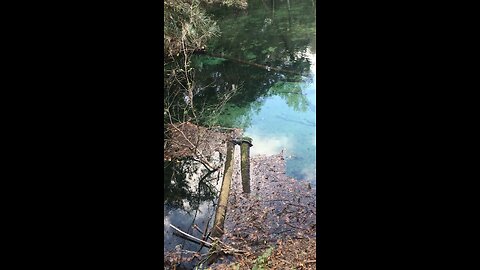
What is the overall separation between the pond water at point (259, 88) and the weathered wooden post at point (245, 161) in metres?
0.05

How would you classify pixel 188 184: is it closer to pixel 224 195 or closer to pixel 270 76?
pixel 224 195

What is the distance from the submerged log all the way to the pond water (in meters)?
0.06

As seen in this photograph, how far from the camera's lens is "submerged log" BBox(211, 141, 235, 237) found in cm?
357

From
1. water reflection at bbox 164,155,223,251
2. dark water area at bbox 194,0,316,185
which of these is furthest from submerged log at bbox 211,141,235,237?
dark water area at bbox 194,0,316,185

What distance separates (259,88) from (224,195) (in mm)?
948

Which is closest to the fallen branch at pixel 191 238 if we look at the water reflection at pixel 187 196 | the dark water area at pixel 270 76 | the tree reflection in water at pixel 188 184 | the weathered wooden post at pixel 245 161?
the water reflection at pixel 187 196

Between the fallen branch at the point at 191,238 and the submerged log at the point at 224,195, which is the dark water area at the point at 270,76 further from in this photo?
the fallen branch at the point at 191,238

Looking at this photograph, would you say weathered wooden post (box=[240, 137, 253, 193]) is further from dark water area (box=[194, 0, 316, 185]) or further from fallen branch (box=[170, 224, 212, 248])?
fallen branch (box=[170, 224, 212, 248])

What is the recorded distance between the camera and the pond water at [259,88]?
11.9ft

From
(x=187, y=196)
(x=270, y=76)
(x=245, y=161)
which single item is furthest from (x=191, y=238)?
(x=270, y=76)
